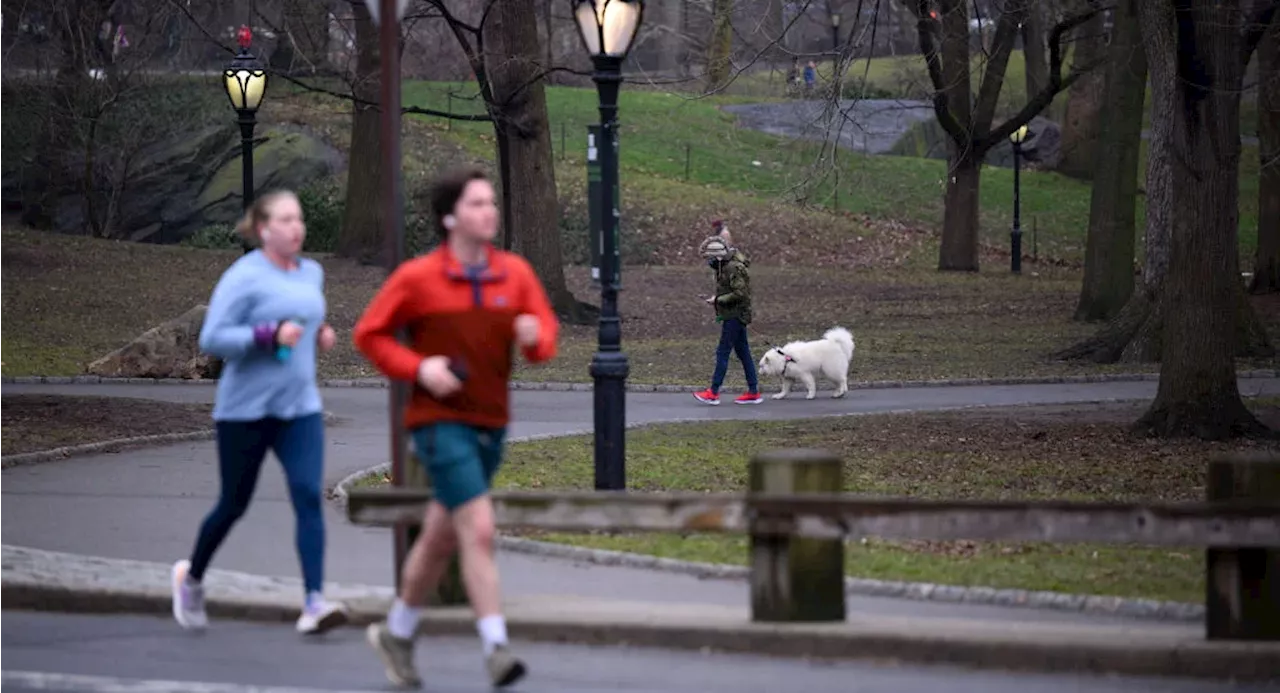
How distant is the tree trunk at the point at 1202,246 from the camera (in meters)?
16.7

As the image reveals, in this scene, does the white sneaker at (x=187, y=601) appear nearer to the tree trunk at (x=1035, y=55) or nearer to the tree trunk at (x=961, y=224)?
the tree trunk at (x=961, y=224)

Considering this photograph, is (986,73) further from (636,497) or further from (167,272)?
(636,497)

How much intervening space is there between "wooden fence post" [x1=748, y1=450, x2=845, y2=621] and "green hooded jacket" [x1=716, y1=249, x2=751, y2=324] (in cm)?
1271

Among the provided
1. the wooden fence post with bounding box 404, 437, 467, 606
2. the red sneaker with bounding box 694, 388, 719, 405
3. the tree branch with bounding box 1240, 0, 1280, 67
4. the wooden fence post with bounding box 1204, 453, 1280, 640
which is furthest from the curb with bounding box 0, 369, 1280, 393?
the wooden fence post with bounding box 1204, 453, 1280, 640

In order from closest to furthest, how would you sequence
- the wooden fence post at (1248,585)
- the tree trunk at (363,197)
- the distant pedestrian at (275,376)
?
the wooden fence post at (1248,585)
the distant pedestrian at (275,376)
the tree trunk at (363,197)

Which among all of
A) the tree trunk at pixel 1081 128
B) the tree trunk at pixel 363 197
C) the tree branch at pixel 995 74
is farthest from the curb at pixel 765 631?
the tree trunk at pixel 1081 128

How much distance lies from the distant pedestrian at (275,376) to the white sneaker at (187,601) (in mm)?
450

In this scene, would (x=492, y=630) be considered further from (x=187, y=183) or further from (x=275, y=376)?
(x=187, y=183)

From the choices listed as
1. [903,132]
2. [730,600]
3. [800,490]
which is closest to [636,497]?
[800,490]

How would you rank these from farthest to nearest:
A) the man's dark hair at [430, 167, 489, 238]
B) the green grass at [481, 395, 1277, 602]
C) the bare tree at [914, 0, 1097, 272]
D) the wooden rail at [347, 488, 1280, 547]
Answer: the bare tree at [914, 0, 1097, 272] → the green grass at [481, 395, 1277, 602] → the wooden rail at [347, 488, 1280, 547] → the man's dark hair at [430, 167, 489, 238]

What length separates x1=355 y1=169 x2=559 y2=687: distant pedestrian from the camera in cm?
738

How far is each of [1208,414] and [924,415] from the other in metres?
3.57

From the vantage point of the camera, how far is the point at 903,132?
194 ft

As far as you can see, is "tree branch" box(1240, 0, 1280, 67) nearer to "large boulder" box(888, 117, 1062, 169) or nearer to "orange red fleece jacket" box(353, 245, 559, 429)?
"orange red fleece jacket" box(353, 245, 559, 429)
